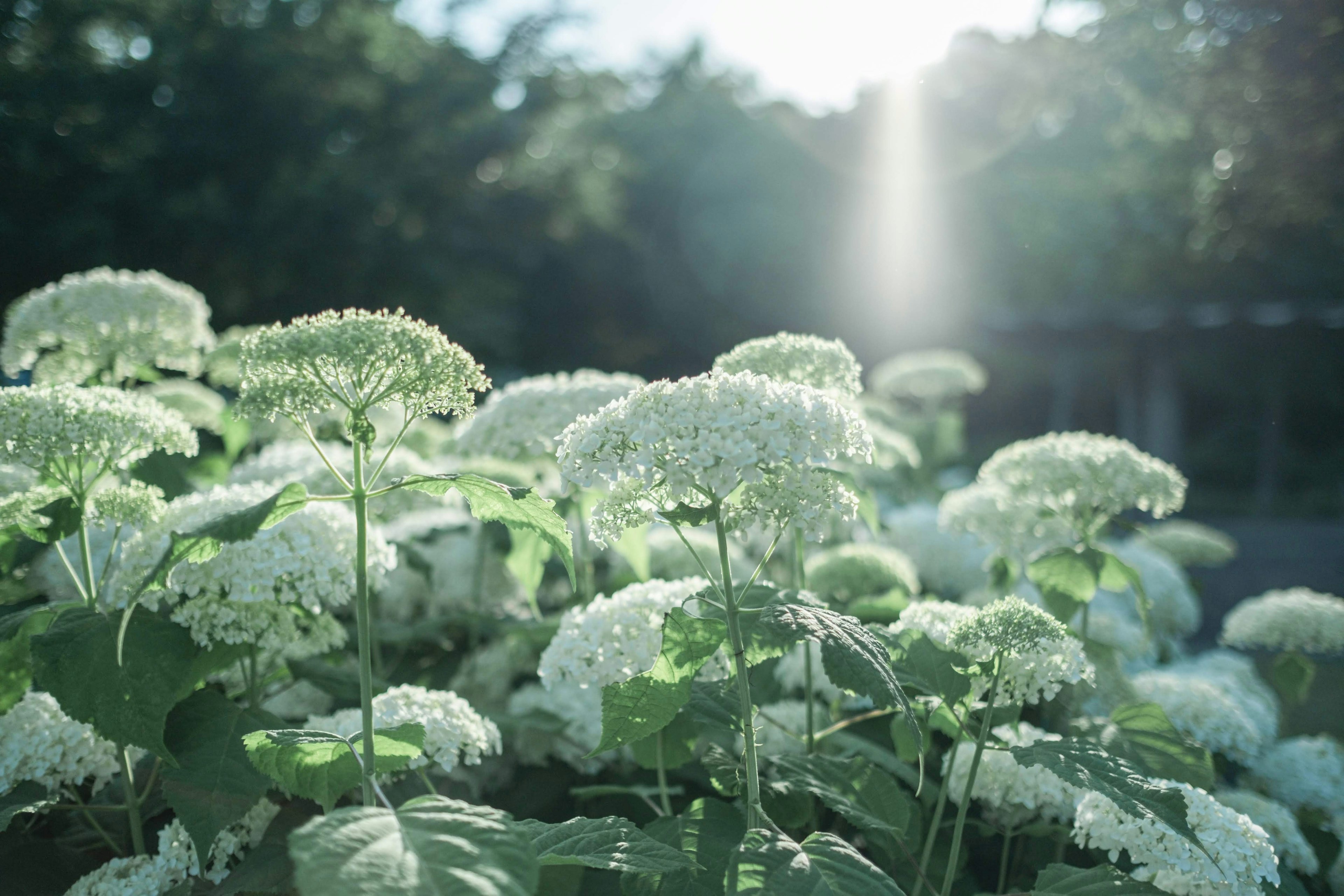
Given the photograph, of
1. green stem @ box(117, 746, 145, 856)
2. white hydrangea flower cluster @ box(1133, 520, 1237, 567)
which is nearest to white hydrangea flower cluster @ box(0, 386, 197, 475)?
green stem @ box(117, 746, 145, 856)

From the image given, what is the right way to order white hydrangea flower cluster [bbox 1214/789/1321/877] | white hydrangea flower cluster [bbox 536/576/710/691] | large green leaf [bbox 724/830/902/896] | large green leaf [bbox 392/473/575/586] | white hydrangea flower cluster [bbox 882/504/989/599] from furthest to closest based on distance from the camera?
white hydrangea flower cluster [bbox 882/504/989/599]
white hydrangea flower cluster [bbox 1214/789/1321/877]
white hydrangea flower cluster [bbox 536/576/710/691]
large green leaf [bbox 392/473/575/586]
large green leaf [bbox 724/830/902/896]

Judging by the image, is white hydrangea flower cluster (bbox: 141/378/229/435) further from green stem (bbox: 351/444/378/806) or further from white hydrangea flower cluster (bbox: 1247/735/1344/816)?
white hydrangea flower cluster (bbox: 1247/735/1344/816)

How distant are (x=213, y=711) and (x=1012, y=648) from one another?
1.62 metres

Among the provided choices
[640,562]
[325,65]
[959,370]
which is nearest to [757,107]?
[325,65]

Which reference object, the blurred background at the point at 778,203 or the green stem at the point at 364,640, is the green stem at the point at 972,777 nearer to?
the green stem at the point at 364,640

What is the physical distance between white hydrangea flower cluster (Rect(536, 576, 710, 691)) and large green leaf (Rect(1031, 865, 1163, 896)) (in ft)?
2.67

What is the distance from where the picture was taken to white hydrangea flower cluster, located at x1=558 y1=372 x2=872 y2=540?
1.32 metres

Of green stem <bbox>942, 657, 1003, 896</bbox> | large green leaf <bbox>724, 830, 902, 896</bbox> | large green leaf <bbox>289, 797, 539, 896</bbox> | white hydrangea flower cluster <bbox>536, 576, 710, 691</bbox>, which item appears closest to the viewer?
large green leaf <bbox>289, 797, 539, 896</bbox>

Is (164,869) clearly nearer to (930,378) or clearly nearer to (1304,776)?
(1304,776)

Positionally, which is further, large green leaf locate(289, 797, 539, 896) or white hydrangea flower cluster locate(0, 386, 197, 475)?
white hydrangea flower cluster locate(0, 386, 197, 475)

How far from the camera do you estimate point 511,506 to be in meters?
1.46

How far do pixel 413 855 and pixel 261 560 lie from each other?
88 centimetres

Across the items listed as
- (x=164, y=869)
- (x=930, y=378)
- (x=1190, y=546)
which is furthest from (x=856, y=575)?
(x=930, y=378)

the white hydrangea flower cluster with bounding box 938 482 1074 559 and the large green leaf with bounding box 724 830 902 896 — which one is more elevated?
the white hydrangea flower cluster with bounding box 938 482 1074 559
